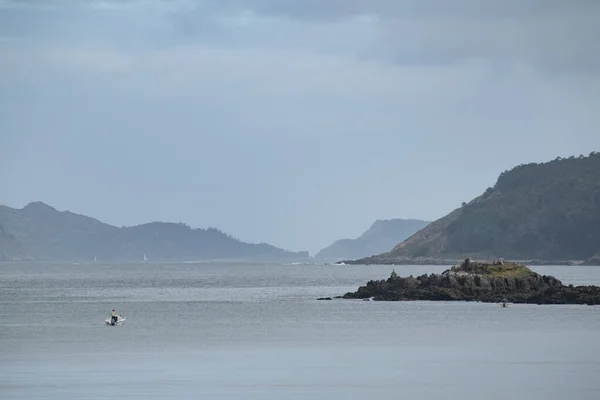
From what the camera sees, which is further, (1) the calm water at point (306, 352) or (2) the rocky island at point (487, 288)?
(2) the rocky island at point (487, 288)

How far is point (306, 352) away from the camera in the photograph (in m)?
63.9

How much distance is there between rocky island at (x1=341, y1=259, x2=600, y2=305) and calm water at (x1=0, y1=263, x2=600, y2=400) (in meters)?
5.23

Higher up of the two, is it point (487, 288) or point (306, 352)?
point (487, 288)

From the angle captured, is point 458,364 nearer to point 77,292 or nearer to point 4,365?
point 4,365

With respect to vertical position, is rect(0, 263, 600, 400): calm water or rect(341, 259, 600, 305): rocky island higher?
rect(341, 259, 600, 305): rocky island

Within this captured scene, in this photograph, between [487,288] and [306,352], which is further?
[487,288]

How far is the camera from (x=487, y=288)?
118m

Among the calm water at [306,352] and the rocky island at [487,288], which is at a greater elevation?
the rocky island at [487,288]

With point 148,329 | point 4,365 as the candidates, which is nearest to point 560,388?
point 4,365

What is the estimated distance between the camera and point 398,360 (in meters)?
59.0

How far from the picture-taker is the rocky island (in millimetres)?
112625

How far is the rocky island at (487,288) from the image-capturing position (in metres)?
113

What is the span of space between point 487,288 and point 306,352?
2242 inches

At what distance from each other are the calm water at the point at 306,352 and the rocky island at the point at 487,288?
523 centimetres
